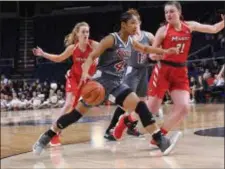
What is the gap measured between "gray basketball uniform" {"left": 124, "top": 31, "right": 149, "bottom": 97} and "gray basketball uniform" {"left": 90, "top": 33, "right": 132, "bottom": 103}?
106 cm

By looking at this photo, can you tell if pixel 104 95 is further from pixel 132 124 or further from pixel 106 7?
pixel 106 7

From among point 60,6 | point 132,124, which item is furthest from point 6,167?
point 60,6

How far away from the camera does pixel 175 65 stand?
421 cm

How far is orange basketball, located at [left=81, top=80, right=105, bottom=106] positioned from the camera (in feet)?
11.9

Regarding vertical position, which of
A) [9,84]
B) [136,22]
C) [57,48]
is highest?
[136,22]

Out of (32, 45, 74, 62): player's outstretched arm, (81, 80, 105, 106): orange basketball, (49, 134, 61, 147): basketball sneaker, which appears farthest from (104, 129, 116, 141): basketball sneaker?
(81, 80, 105, 106): orange basketball

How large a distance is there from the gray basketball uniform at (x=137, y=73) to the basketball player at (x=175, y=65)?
628 millimetres

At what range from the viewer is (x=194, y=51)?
12.6 meters

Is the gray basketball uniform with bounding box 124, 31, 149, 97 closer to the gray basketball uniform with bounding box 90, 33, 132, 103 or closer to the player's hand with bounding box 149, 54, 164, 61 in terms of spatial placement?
the player's hand with bounding box 149, 54, 164, 61

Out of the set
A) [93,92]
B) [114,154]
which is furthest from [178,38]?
[114,154]

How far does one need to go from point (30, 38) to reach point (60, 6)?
1103 millimetres

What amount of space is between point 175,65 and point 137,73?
0.85 m

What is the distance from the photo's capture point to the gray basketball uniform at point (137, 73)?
498 centimetres

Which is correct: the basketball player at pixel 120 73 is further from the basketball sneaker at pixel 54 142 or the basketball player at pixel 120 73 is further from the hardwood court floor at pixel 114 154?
the basketball sneaker at pixel 54 142
